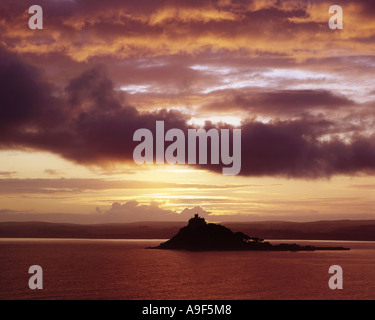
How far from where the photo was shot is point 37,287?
3612 inches

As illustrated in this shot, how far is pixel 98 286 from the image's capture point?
308 ft

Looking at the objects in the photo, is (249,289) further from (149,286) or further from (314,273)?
(314,273)

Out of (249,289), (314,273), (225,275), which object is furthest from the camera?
(314,273)
